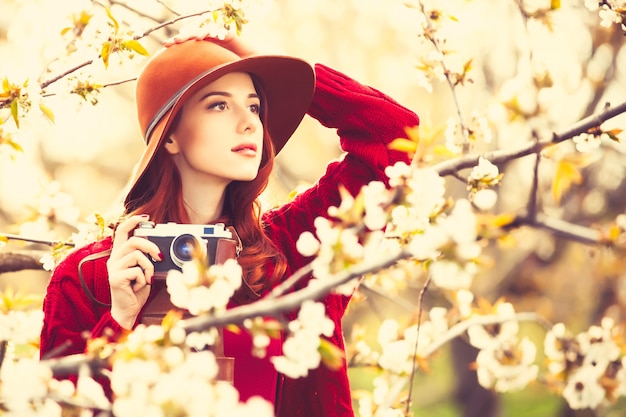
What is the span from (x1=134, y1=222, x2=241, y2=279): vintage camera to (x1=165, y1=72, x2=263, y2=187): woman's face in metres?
0.22

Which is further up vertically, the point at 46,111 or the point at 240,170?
the point at 46,111

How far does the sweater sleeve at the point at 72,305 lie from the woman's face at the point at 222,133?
1.04 ft

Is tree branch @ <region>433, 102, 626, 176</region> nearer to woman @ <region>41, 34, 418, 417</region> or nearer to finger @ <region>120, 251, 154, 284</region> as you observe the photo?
woman @ <region>41, 34, 418, 417</region>

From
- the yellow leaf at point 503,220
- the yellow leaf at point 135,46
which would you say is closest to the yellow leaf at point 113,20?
the yellow leaf at point 135,46

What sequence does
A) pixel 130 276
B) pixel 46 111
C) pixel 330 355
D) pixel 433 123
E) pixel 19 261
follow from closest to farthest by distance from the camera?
pixel 330 355, pixel 130 276, pixel 46 111, pixel 19 261, pixel 433 123

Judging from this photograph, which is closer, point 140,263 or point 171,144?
point 140,263

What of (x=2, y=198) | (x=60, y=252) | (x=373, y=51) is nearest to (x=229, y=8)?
(x=60, y=252)

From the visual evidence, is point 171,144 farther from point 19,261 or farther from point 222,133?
point 19,261

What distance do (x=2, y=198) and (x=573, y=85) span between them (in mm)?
5391

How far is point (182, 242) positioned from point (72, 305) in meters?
0.35

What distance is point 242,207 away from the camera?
1771 millimetres

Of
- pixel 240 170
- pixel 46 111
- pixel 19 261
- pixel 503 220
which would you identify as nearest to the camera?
pixel 503 220

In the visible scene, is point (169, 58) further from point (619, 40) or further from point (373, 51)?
point (373, 51)

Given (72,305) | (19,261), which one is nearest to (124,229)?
(72,305)
